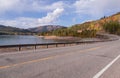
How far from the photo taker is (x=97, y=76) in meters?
8.55

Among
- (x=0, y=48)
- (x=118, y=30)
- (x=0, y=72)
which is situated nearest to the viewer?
(x=0, y=72)

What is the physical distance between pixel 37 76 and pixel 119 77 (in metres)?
3.06

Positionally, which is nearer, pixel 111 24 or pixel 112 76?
pixel 112 76

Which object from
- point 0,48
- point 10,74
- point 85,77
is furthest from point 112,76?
point 0,48

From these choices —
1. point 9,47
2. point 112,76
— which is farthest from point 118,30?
point 112,76

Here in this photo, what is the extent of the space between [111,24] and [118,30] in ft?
29.8

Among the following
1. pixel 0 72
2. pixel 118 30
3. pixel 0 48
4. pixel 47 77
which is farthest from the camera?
pixel 118 30

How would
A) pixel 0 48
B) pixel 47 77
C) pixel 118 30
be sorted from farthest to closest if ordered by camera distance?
pixel 118 30 → pixel 0 48 → pixel 47 77

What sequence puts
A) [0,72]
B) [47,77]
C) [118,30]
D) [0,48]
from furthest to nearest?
1. [118,30]
2. [0,48]
3. [0,72]
4. [47,77]

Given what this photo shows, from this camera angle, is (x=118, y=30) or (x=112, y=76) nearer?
(x=112, y=76)

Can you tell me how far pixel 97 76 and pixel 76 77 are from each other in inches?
36.7

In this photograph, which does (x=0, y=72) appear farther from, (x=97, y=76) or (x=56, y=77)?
(x=97, y=76)

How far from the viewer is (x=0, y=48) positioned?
21.5 m

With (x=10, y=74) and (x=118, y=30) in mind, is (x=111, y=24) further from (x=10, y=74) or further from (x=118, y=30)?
(x=10, y=74)
